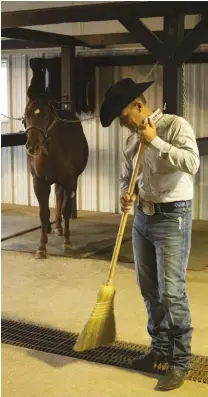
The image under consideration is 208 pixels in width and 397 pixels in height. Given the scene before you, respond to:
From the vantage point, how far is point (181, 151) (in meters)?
2.56

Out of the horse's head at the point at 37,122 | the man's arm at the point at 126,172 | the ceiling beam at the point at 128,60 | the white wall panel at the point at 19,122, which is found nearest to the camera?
the man's arm at the point at 126,172

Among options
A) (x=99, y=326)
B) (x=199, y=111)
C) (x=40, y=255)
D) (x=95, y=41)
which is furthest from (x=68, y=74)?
(x=99, y=326)

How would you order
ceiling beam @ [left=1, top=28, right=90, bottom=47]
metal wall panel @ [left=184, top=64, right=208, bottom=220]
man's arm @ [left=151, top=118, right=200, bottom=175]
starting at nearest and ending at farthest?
1. man's arm @ [left=151, top=118, right=200, bottom=175]
2. ceiling beam @ [left=1, top=28, right=90, bottom=47]
3. metal wall panel @ [left=184, top=64, right=208, bottom=220]

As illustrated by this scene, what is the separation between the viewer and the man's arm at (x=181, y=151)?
2545 mm

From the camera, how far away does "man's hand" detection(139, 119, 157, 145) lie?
101 inches

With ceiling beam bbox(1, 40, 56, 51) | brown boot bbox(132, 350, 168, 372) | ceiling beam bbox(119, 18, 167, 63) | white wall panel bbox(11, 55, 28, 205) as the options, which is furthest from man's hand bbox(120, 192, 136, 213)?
white wall panel bbox(11, 55, 28, 205)

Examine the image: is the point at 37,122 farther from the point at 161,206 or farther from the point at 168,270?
the point at 168,270

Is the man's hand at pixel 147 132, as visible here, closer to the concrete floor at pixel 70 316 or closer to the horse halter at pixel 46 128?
the concrete floor at pixel 70 316

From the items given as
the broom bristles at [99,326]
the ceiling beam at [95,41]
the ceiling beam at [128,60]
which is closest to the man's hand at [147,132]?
the broom bristles at [99,326]

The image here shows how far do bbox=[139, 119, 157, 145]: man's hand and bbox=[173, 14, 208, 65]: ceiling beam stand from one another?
2.42m

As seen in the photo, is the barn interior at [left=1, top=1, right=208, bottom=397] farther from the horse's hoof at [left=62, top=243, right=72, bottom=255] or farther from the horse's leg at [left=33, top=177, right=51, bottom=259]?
the horse's leg at [left=33, top=177, right=51, bottom=259]

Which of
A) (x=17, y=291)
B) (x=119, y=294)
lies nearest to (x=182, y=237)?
(x=119, y=294)

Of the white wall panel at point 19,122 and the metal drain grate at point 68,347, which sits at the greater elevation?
the white wall panel at point 19,122

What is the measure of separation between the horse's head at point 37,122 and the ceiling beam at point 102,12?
720 millimetres
